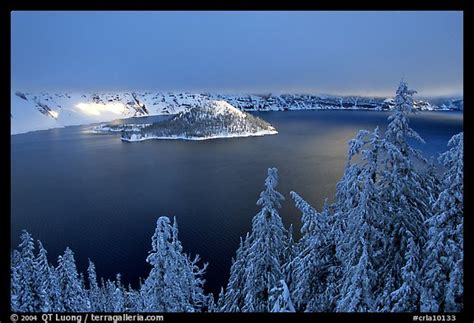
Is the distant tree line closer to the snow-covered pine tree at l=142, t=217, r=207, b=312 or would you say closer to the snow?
the snow-covered pine tree at l=142, t=217, r=207, b=312

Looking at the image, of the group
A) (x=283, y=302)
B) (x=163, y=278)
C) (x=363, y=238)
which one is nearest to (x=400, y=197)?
(x=363, y=238)

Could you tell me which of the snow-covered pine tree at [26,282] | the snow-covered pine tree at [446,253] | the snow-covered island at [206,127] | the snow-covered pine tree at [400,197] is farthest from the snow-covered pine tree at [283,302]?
the snow-covered island at [206,127]

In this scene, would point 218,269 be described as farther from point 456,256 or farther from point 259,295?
point 456,256

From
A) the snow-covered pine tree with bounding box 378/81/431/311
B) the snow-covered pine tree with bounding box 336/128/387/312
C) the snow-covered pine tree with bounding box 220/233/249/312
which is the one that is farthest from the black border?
the snow-covered pine tree with bounding box 220/233/249/312
